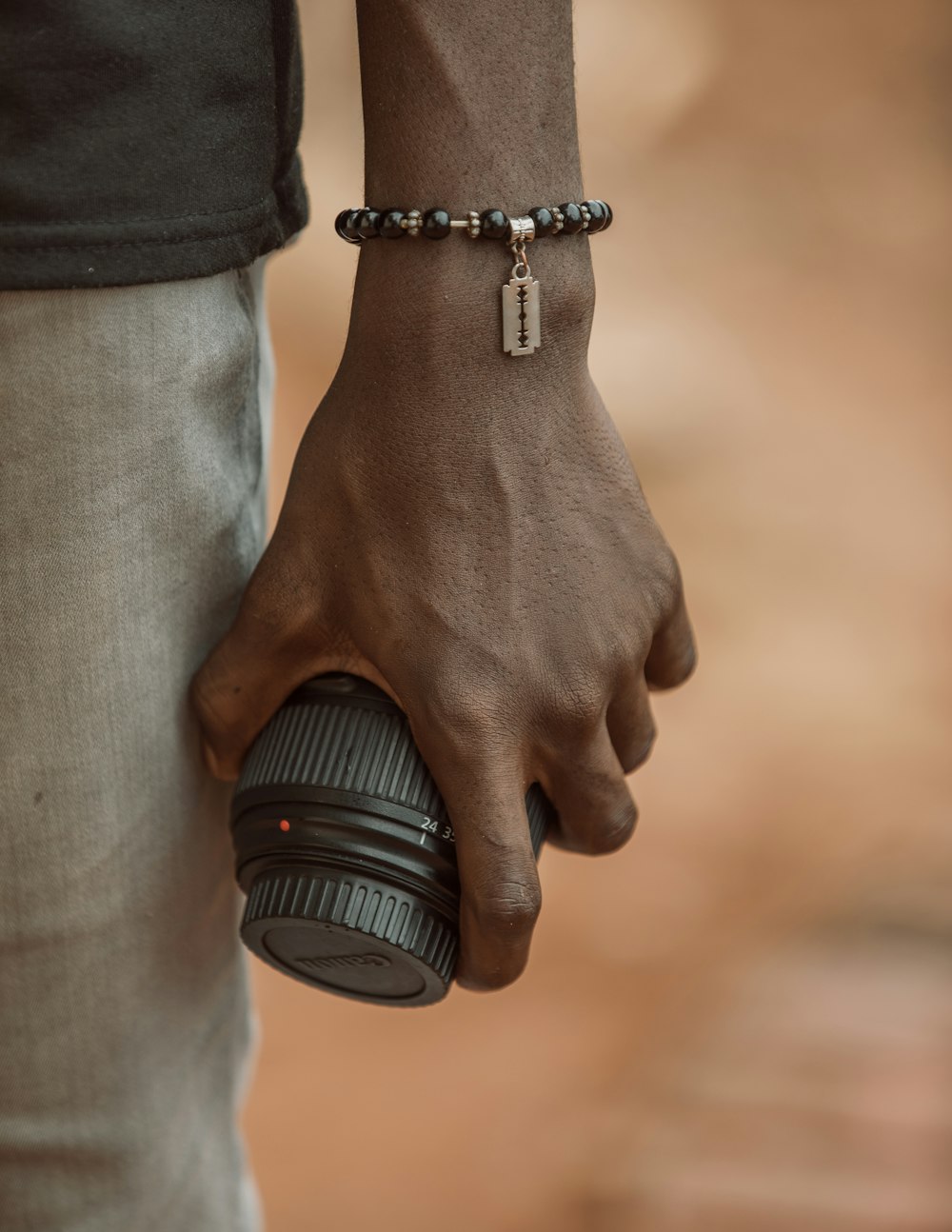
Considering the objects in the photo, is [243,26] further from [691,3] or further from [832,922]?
[691,3]

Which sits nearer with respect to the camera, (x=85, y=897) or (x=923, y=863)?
(x=85, y=897)

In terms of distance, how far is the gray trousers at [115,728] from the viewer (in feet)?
1.94

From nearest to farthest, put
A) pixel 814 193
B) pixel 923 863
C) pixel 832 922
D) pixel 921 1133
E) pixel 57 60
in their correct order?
1. pixel 57 60
2. pixel 921 1133
3. pixel 832 922
4. pixel 923 863
5. pixel 814 193

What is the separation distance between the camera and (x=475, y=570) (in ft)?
2.02

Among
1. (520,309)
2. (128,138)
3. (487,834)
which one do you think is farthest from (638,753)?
(128,138)

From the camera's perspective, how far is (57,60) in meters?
0.54

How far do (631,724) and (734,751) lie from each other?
159 centimetres

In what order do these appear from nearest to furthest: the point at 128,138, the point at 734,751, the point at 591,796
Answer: the point at 128,138 → the point at 591,796 → the point at 734,751

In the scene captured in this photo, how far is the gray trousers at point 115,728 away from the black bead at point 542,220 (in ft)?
0.48

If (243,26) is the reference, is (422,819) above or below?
below

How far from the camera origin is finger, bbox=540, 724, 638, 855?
2.15 ft

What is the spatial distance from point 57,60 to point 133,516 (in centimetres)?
20

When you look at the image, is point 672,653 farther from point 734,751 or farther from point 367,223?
point 734,751

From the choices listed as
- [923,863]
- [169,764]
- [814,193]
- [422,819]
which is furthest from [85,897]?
[814,193]
